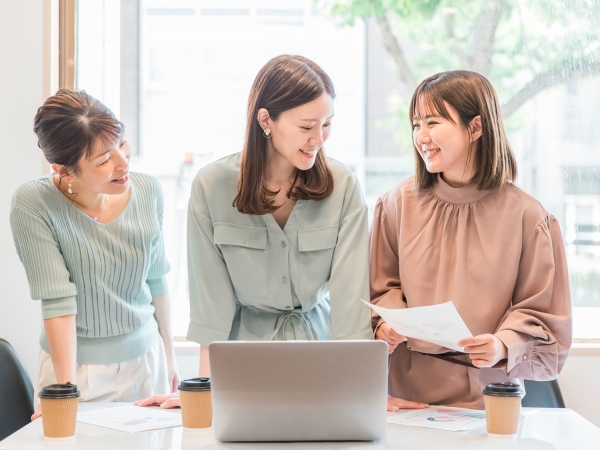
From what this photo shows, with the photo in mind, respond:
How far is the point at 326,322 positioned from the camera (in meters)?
2.19

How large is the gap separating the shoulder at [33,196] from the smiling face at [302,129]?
2.24 feet

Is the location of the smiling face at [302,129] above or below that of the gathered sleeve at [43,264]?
above

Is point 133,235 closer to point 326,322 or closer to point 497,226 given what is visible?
point 326,322

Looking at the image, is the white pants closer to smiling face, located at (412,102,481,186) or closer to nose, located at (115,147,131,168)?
nose, located at (115,147,131,168)

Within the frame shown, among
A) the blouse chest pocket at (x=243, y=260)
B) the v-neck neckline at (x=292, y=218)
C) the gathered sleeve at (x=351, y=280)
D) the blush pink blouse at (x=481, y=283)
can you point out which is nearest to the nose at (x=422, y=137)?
the blush pink blouse at (x=481, y=283)

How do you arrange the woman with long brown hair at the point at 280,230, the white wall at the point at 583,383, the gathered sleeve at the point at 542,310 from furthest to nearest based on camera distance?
the white wall at the point at 583,383
the woman with long brown hair at the point at 280,230
the gathered sleeve at the point at 542,310

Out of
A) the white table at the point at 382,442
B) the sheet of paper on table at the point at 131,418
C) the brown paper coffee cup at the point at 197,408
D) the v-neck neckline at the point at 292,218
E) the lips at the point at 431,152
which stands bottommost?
the sheet of paper on table at the point at 131,418

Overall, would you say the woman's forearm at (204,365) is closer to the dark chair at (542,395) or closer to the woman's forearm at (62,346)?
the woman's forearm at (62,346)

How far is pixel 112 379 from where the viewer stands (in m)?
2.18

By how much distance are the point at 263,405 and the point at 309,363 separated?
5.3 inches

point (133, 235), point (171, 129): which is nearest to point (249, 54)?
point (171, 129)

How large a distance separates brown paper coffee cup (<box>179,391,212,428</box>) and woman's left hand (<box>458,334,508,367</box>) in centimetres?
64

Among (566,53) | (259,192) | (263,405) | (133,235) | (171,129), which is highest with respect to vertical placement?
(566,53)

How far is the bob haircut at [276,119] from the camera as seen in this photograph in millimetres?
1982
